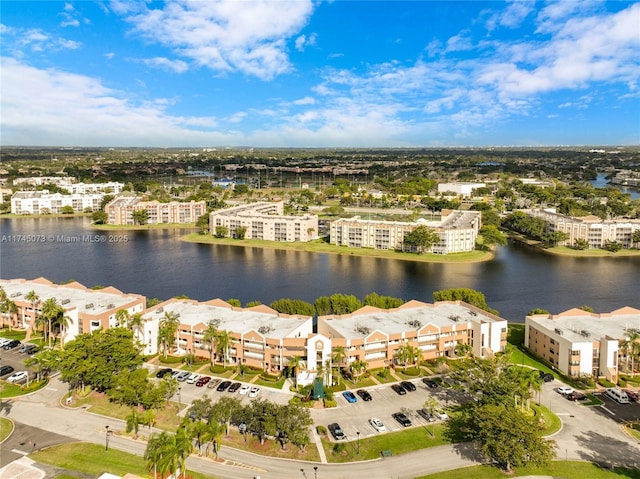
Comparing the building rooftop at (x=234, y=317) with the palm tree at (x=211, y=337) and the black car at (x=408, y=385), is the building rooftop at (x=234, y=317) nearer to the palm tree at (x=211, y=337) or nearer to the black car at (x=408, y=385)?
the palm tree at (x=211, y=337)

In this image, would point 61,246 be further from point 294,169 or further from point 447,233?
point 294,169

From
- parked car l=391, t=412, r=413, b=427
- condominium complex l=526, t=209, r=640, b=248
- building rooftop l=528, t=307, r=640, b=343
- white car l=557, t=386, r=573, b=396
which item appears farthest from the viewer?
condominium complex l=526, t=209, r=640, b=248

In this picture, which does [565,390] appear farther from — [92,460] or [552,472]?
[92,460]

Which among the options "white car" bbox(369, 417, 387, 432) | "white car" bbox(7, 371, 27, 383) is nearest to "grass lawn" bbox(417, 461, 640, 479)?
"white car" bbox(369, 417, 387, 432)

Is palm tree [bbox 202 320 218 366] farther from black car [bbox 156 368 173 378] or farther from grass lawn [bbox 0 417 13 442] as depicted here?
grass lawn [bbox 0 417 13 442]

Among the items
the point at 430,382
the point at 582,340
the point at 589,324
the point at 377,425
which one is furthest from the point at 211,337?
the point at 589,324

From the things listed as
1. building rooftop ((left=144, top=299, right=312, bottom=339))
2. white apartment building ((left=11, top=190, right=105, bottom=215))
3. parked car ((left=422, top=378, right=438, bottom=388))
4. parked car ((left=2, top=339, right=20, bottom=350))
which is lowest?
parked car ((left=422, top=378, right=438, bottom=388))

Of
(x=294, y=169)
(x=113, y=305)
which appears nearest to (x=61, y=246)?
(x=113, y=305)
